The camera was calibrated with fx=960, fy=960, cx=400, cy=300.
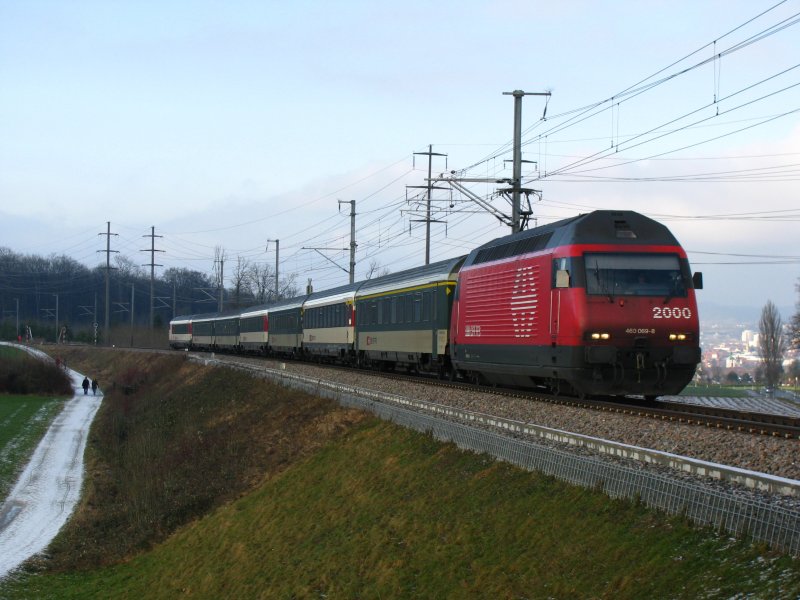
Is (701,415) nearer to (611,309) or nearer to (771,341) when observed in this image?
(611,309)

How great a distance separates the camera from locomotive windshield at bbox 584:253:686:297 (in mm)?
18656

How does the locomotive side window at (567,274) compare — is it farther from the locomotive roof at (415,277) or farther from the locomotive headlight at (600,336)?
the locomotive roof at (415,277)

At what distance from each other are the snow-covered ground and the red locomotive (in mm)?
17211

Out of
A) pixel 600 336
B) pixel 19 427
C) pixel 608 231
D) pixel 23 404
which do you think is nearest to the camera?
pixel 600 336

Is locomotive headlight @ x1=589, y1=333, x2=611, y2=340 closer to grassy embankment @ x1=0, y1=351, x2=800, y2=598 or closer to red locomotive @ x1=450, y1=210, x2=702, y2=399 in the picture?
red locomotive @ x1=450, y1=210, x2=702, y2=399

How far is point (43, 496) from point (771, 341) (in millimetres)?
65189

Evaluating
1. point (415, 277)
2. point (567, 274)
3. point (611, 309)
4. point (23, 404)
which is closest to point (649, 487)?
point (611, 309)

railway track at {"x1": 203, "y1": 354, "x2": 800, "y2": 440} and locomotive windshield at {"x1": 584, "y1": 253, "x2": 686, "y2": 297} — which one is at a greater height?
locomotive windshield at {"x1": 584, "y1": 253, "x2": 686, "y2": 297}

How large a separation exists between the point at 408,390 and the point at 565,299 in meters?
8.80

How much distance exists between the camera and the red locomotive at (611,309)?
18.4 meters

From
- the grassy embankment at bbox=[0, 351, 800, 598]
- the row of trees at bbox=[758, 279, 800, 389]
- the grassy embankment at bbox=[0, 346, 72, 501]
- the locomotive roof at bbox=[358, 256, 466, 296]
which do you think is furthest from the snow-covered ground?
the row of trees at bbox=[758, 279, 800, 389]

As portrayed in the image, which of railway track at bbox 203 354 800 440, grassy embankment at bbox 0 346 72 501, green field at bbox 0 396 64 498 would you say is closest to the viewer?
railway track at bbox 203 354 800 440

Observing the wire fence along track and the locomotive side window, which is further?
the locomotive side window

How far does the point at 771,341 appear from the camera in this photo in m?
84.4
